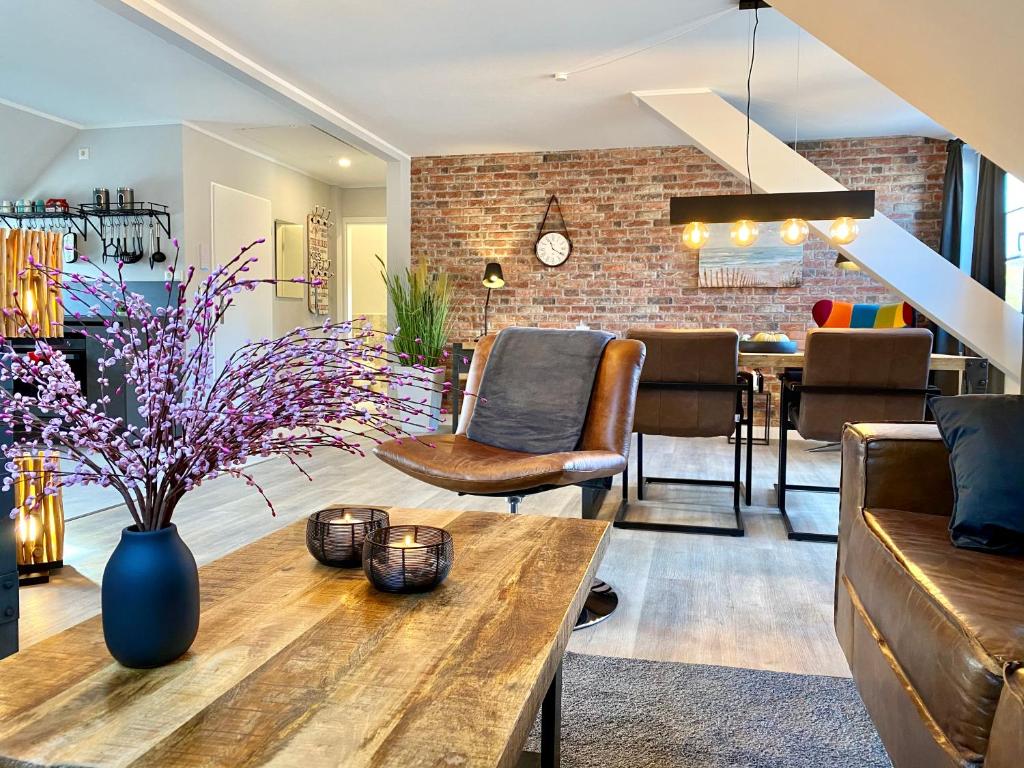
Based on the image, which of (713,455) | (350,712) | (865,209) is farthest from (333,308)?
(350,712)

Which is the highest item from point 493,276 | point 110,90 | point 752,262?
point 110,90

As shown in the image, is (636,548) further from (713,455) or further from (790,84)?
(790,84)

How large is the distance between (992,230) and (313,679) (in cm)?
608

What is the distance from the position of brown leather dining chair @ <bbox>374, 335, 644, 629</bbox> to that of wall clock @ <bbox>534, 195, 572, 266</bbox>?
4.27m

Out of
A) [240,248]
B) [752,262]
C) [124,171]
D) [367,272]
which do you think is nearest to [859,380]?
[752,262]

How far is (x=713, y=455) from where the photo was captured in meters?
5.60

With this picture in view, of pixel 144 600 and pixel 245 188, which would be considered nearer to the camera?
pixel 144 600

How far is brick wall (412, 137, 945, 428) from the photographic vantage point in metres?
6.53

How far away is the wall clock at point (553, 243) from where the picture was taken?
711 centimetres

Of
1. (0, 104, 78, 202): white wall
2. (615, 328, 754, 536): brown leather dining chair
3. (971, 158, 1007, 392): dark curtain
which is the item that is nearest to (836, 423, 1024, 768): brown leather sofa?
(615, 328, 754, 536): brown leather dining chair

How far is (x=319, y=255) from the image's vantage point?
854 centimetres

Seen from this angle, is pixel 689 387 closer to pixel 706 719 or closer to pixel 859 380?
pixel 859 380

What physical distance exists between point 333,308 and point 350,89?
13.6 ft

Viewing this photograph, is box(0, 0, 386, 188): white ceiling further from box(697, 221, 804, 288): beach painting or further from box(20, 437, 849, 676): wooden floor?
box(697, 221, 804, 288): beach painting
